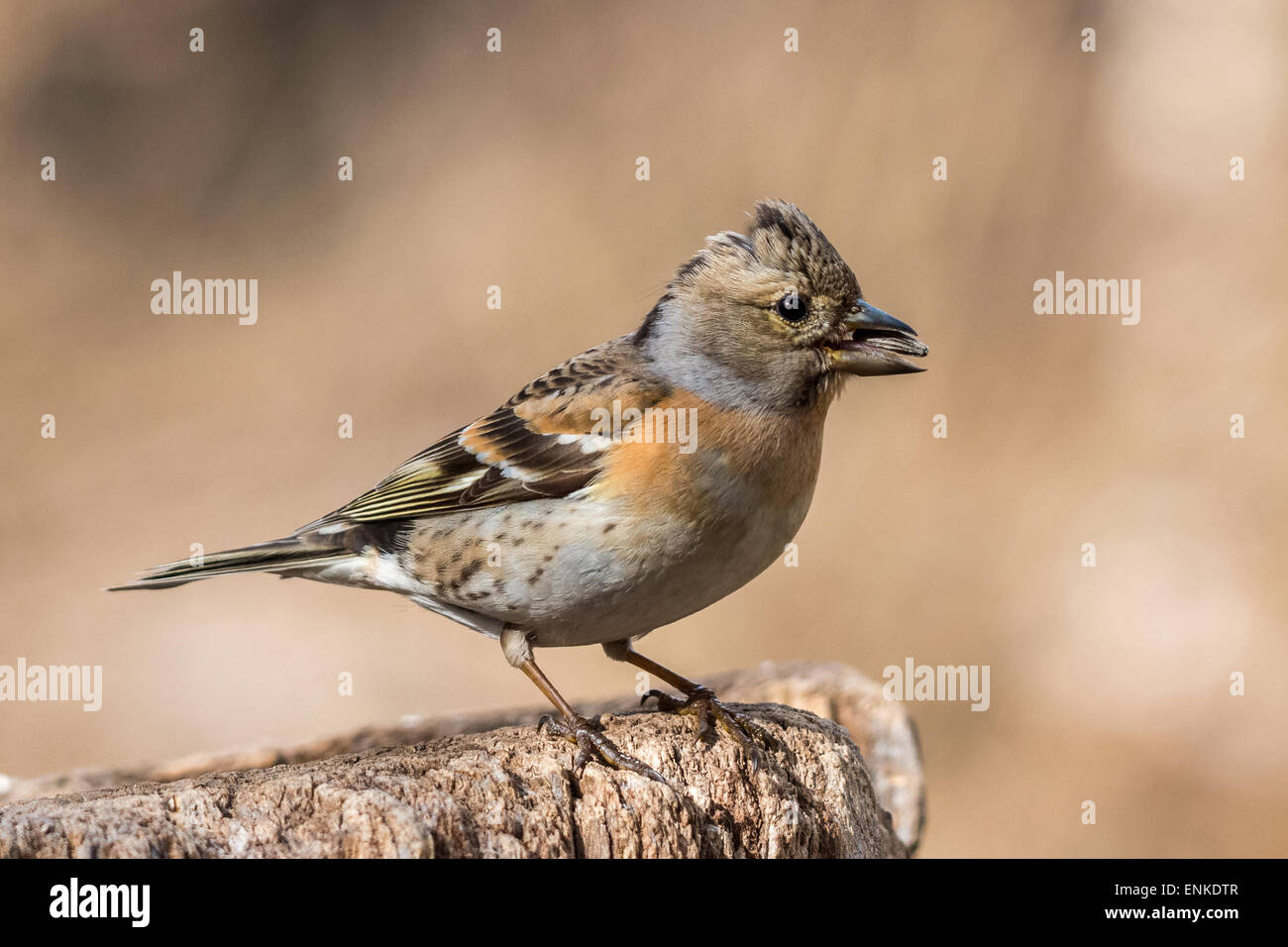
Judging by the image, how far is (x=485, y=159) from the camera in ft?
46.3

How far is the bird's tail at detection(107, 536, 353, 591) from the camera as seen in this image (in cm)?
596

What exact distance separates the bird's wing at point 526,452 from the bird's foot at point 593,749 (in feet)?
3.15

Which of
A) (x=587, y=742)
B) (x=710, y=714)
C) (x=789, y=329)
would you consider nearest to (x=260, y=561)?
(x=587, y=742)

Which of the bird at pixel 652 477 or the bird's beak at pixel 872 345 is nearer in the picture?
the bird at pixel 652 477

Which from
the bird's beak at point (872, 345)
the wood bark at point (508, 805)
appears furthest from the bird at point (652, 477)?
the wood bark at point (508, 805)

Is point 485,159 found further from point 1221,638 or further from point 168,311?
point 1221,638

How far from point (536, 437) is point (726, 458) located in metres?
0.94

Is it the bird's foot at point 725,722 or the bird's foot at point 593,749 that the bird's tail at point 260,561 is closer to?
the bird's foot at point 593,749

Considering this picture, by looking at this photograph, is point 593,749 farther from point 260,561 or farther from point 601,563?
Result: point 260,561

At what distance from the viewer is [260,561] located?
19.8 ft

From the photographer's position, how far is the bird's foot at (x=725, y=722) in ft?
16.5

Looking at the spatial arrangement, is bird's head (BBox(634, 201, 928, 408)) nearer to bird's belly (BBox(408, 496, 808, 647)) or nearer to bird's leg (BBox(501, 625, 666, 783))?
bird's belly (BBox(408, 496, 808, 647))

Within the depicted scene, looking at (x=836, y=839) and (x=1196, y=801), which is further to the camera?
(x=1196, y=801)
